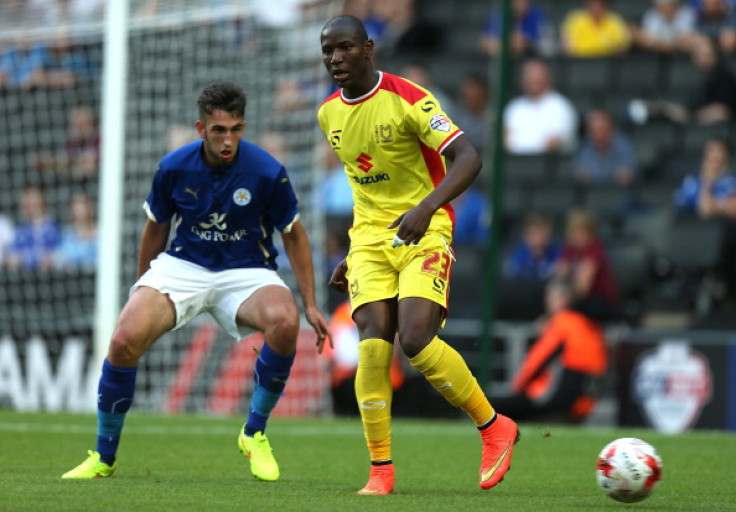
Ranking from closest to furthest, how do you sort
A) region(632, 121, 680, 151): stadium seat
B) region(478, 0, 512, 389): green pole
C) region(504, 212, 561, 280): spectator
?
region(478, 0, 512, 389): green pole < region(504, 212, 561, 280): spectator < region(632, 121, 680, 151): stadium seat

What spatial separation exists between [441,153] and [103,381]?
6.61ft

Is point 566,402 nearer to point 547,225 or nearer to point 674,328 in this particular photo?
point 674,328

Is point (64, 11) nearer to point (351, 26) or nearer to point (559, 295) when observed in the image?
point (559, 295)

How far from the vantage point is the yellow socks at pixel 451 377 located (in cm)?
636

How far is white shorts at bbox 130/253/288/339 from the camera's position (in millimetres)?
7109

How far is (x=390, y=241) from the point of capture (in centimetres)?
657

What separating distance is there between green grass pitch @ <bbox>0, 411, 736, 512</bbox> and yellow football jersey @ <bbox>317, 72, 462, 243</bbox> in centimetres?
128

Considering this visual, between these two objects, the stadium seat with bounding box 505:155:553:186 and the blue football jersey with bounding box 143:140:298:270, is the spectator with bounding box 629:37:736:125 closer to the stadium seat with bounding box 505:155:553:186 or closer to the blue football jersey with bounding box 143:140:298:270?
the stadium seat with bounding box 505:155:553:186

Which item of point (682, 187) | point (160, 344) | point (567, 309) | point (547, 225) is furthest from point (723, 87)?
point (160, 344)

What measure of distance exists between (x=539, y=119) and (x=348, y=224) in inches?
102

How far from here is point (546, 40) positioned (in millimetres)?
17047

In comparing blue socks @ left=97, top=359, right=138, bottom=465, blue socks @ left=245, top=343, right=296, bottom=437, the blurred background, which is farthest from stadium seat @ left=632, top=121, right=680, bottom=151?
blue socks @ left=97, top=359, right=138, bottom=465

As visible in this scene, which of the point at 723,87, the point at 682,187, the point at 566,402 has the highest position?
the point at 723,87

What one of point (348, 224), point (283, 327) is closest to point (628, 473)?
point (283, 327)
